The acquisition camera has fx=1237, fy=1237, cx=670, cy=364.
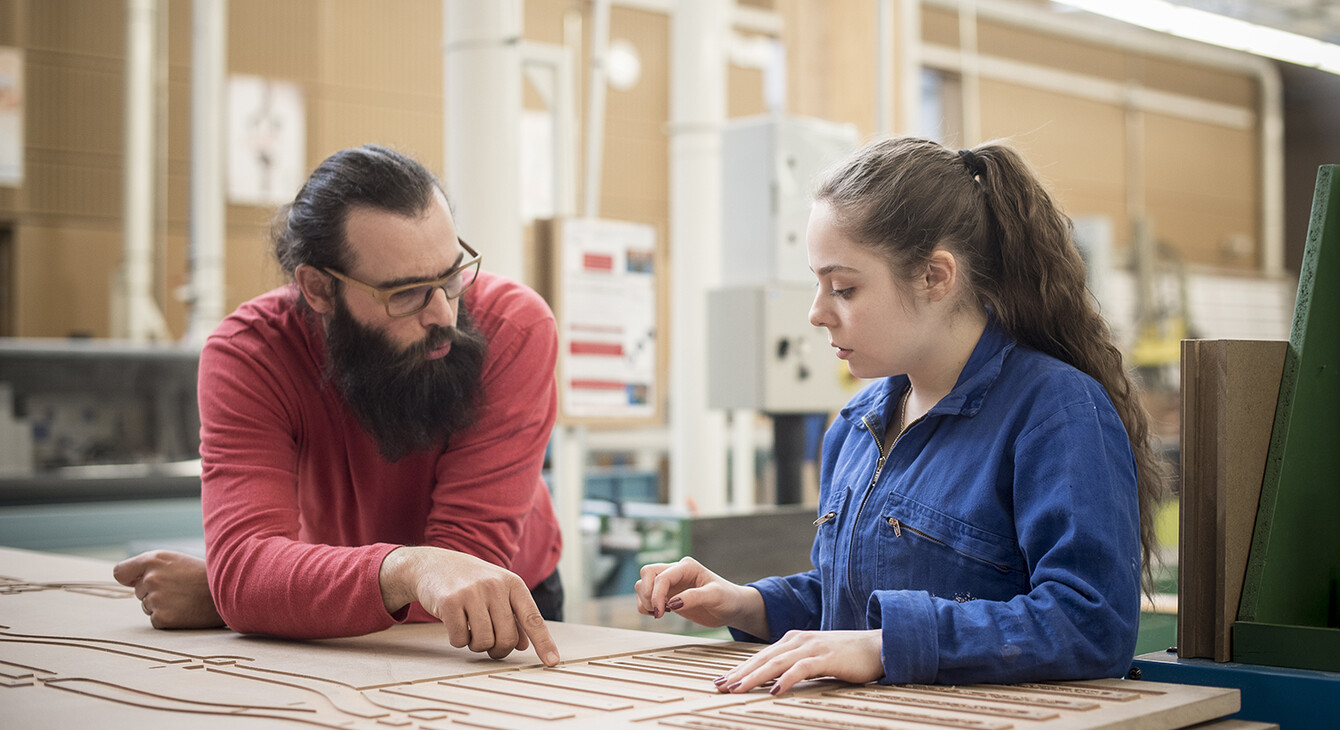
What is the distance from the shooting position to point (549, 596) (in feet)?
6.68

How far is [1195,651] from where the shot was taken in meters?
1.40

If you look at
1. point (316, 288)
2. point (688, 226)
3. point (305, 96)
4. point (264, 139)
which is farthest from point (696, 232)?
point (305, 96)

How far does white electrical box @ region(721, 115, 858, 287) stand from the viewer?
4.05 m


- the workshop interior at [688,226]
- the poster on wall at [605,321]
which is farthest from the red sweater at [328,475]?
the poster on wall at [605,321]

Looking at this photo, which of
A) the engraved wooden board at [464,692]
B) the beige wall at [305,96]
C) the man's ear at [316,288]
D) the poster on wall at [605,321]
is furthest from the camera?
the beige wall at [305,96]

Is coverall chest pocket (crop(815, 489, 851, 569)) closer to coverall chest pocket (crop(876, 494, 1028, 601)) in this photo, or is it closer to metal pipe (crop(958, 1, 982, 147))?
coverall chest pocket (crop(876, 494, 1028, 601))

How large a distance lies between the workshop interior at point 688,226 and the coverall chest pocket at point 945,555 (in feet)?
0.79

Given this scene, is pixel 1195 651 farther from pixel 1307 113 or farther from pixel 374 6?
pixel 1307 113

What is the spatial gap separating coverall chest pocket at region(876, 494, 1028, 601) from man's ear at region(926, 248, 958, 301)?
9.3 inches

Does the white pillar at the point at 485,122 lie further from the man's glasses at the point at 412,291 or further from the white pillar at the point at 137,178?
the white pillar at the point at 137,178

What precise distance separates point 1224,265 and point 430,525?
13.4 m

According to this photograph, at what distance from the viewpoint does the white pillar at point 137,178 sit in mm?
7227

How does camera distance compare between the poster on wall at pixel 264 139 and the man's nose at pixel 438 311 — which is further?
the poster on wall at pixel 264 139

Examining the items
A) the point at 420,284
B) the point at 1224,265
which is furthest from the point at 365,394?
the point at 1224,265
